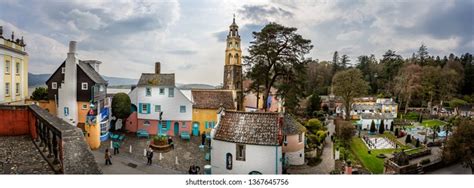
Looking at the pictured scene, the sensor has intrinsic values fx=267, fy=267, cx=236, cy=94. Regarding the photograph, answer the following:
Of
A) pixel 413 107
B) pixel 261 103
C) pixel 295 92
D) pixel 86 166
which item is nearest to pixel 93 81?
pixel 86 166

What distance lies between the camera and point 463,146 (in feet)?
13.5

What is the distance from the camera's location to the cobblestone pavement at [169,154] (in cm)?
421

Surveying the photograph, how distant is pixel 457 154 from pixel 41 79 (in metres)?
6.52

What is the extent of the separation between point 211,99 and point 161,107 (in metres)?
0.99

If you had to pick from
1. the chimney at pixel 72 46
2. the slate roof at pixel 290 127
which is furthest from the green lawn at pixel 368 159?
the chimney at pixel 72 46

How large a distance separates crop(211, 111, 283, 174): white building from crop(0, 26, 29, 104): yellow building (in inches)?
117

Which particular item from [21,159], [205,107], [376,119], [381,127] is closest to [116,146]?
[205,107]

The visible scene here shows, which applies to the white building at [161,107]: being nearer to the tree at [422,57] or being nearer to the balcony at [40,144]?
the balcony at [40,144]

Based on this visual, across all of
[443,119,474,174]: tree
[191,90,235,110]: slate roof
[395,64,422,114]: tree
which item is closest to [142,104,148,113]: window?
[191,90,235,110]: slate roof

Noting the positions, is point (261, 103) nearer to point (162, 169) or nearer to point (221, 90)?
point (221, 90)

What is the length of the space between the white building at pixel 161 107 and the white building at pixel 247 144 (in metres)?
0.83

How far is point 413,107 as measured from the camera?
22.2 feet

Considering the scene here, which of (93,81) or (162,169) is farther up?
(93,81)

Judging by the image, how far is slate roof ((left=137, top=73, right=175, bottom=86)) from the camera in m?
4.38
